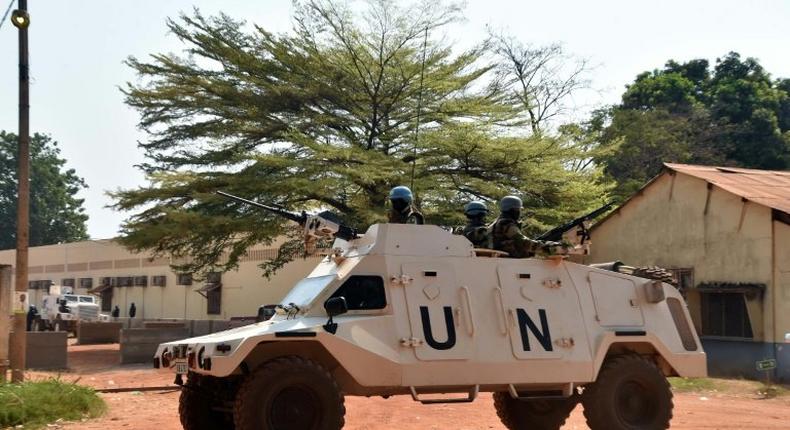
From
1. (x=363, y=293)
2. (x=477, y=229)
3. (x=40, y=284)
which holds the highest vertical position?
(x=477, y=229)

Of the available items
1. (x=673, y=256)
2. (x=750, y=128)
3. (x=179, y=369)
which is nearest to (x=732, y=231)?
(x=673, y=256)

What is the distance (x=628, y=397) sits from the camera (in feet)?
36.1

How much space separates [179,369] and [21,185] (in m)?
6.73

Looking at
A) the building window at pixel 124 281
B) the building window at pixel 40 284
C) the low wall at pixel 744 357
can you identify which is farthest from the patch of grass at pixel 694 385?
the building window at pixel 40 284

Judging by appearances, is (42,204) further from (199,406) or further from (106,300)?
(199,406)

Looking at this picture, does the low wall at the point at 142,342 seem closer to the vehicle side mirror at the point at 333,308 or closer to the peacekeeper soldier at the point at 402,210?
the peacekeeper soldier at the point at 402,210

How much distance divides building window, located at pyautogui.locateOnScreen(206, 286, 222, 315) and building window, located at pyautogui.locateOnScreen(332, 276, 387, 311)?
31770 millimetres

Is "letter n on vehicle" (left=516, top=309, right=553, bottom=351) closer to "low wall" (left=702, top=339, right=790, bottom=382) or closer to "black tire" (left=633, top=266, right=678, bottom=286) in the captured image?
"black tire" (left=633, top=266, right=678, bottom=286)

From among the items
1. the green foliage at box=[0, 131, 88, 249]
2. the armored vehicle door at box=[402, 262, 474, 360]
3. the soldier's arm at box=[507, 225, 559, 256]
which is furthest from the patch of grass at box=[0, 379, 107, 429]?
the green foliage at box=[0, 131, 88, 249]

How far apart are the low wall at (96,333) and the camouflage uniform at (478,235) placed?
2519 centimetres

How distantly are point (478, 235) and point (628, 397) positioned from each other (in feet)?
8.46

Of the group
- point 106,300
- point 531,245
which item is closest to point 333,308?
point 531,245

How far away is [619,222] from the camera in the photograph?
24109mm

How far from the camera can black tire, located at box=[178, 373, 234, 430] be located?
33.6ft
